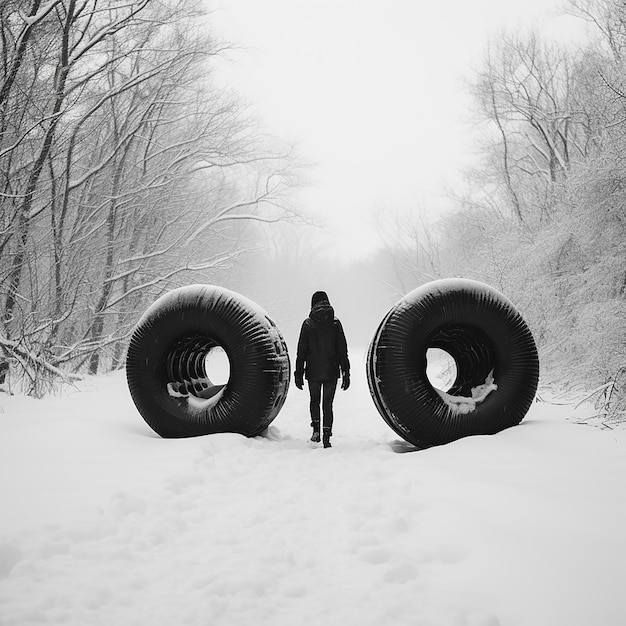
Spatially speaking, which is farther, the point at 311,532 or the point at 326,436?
the point at 326,436

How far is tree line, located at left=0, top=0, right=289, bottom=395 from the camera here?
25.9ft

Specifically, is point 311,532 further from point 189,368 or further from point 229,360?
point 189,368

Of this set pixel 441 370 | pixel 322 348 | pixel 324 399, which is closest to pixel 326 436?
pixel 324 399

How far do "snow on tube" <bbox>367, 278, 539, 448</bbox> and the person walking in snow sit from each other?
581 millimetres

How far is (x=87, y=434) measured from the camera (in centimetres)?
471

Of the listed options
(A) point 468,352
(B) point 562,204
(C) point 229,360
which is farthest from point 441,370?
(C) point 229,360

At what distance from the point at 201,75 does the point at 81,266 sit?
6.27 m

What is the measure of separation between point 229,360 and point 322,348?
47.4 inches

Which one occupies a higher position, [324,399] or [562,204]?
[562,204]

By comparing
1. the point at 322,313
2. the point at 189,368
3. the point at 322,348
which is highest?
the point at 322,313

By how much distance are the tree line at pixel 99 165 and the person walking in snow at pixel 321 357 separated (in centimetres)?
462

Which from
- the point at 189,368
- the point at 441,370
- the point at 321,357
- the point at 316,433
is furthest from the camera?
the point at 441,370

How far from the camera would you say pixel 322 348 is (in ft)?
18.9

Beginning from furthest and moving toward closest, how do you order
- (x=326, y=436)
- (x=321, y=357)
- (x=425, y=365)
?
1. (x=321, y=357)
2. (x=326, y=436)
3. (x=425, y=365)
